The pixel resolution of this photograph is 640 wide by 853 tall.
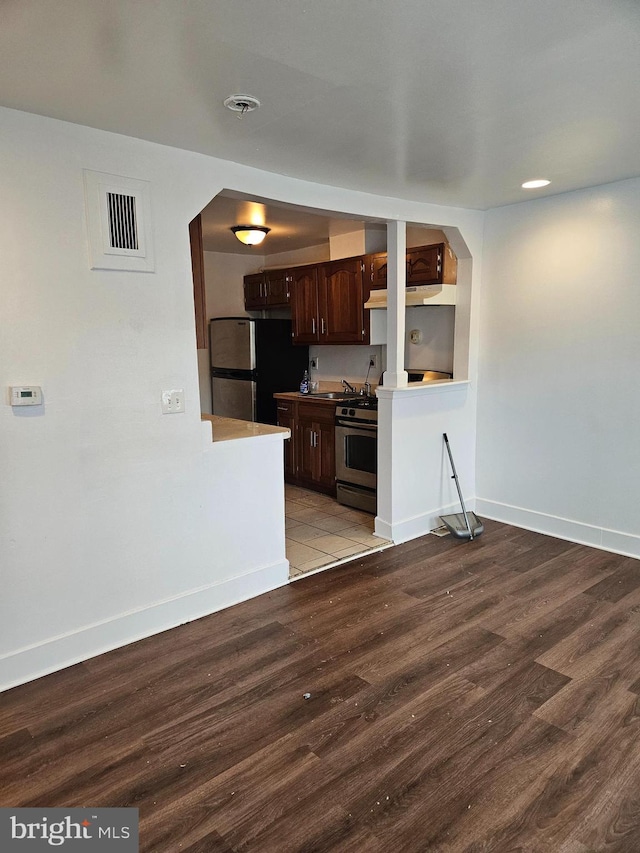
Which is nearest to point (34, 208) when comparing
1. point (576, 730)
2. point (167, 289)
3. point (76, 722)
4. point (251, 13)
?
point (167, 289)

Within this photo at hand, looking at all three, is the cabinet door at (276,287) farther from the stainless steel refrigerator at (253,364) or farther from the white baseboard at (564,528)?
the white baseboard at (564,528)

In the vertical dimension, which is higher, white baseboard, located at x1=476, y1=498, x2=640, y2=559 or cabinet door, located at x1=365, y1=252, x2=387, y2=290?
cabinet door, located at x1=365, y1=252, x2=387, y2=290

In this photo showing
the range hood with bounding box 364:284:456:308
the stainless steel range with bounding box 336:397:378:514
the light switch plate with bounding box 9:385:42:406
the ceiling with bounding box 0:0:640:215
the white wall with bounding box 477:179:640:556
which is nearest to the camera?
the ceiling with bounding box 0:0:640:215

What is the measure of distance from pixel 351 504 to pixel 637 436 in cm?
230

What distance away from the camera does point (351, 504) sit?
487cm

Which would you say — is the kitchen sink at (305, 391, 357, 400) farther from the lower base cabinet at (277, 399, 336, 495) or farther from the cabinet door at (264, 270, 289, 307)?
the cabinet door at (264, 270, 289, 307)

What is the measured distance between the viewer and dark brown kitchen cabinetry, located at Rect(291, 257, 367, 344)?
4.99 m

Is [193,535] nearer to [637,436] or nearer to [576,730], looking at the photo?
[576,730]

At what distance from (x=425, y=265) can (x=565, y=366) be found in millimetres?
1374

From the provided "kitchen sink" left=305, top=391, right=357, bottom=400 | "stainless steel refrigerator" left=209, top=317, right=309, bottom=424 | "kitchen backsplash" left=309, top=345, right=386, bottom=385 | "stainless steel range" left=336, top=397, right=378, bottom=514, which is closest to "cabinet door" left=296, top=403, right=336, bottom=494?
"stainless steel range" left=336, top=397, right=378, bottom=514

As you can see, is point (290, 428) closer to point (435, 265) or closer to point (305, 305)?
point (305, 305)

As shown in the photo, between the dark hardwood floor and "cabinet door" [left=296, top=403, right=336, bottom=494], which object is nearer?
the dark hardwood floor

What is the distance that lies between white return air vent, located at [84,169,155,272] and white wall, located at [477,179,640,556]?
2.77 m
